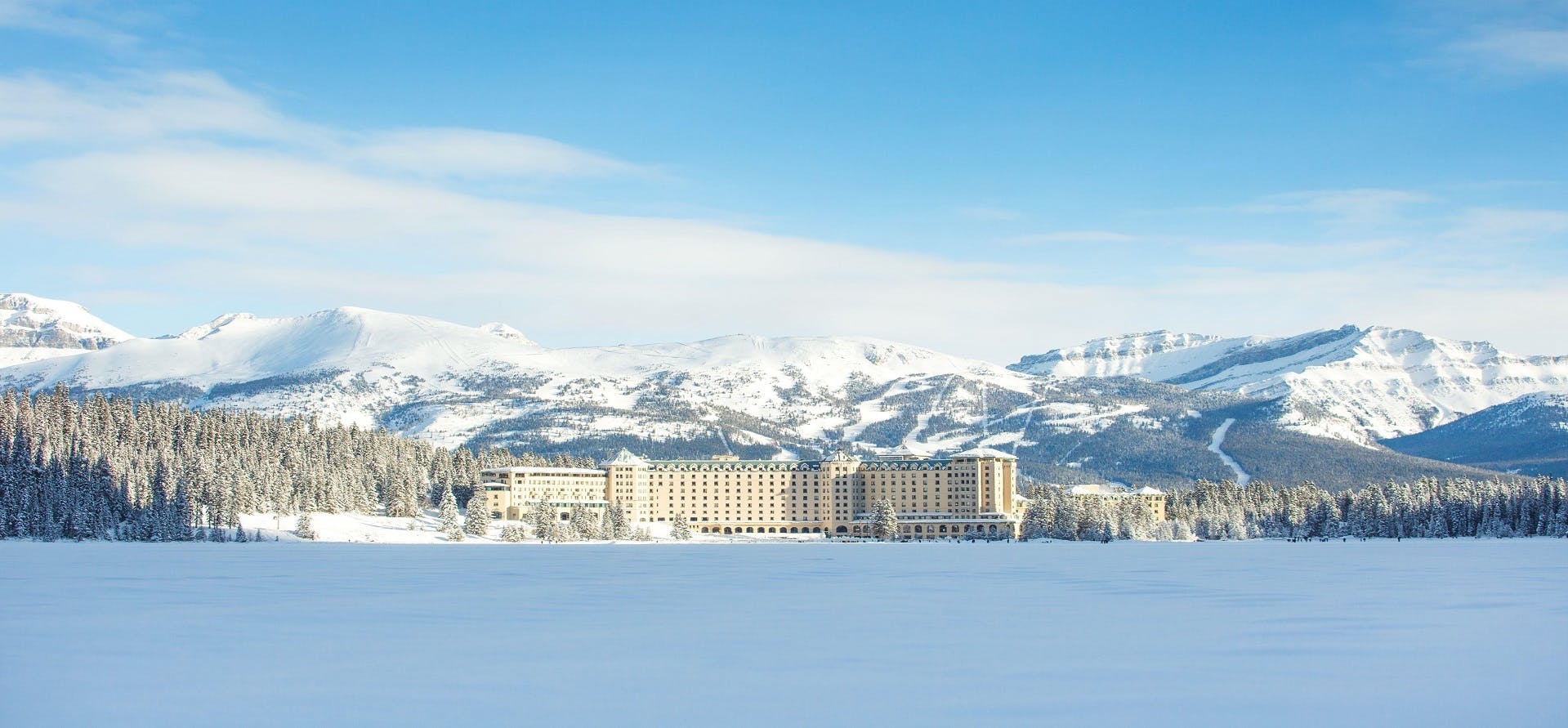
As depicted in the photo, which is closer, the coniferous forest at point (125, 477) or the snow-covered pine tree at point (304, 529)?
the coniferous forest at point (125, 477)

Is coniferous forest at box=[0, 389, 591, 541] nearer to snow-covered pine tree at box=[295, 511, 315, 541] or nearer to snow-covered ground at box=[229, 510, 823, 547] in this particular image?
snow-covered ground at box=[229, 510, 823, 547]

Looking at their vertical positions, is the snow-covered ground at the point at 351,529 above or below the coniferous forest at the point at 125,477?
below

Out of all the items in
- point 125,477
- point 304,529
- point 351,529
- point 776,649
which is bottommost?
point 351,529

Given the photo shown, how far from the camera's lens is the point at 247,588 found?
8250 cm

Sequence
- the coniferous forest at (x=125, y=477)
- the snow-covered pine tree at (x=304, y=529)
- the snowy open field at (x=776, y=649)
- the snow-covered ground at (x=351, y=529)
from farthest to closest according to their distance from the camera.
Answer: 1. the snow-covered ground at (x=351, y=529)
2. the snow-covered pine tree at (x=304, y=529)
3. the coniferous forest at (x=125, y=477)
4. the snowy open field at (x=776, y=649)

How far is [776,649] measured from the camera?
52.7 metres

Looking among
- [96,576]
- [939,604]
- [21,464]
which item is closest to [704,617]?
[939,604]

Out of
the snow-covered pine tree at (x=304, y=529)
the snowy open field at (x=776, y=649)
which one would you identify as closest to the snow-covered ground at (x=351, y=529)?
the snow-covered pine tree at (x=304, y=529)

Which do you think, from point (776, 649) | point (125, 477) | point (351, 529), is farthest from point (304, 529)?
point (776, 649)

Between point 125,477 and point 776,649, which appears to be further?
point 125,477

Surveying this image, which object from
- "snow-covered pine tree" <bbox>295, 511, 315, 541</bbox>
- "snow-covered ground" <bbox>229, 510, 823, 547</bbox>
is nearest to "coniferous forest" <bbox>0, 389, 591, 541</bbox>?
"snow-covered ground" <bbox>229, 510, 823, 547</bbox>

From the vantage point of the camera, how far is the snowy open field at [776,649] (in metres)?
39.8

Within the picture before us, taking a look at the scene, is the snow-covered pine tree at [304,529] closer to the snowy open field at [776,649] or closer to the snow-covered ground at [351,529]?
the snow-covered ground at [351,529]

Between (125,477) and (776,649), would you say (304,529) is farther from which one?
(776,649)
